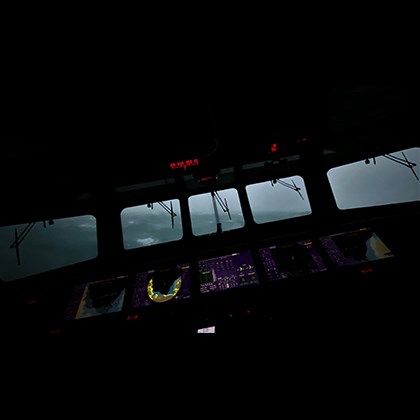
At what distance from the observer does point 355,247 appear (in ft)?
6.79

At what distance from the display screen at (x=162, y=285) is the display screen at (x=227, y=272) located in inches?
6.9

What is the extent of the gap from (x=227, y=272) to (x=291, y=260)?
679 millimetres

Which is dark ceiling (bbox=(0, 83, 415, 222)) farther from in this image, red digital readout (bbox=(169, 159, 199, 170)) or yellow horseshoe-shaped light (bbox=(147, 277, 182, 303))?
yellow horseshoe-shaped light (bbox=(147, 277, 182, 303))

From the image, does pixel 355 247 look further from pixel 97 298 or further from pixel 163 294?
pixel 97 298

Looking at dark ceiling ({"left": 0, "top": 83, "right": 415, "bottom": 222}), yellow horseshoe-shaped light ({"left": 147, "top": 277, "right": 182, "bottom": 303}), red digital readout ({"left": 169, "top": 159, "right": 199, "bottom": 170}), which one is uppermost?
dark ceiling ({"left": 0, "top": 83, "right": 415, "bottom": 222})

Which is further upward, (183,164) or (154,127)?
(154,127)

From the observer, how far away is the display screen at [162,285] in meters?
1.97

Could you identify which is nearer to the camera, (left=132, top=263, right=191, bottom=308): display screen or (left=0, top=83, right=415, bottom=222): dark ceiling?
(left=0, top=83, right=415, bottom=222): dark ceiling

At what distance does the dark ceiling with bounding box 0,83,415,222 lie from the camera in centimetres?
174

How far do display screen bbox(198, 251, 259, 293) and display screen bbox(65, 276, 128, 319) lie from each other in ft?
2.83

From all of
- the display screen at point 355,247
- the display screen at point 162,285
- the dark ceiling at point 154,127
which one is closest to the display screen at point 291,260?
the display screen at point 355,247

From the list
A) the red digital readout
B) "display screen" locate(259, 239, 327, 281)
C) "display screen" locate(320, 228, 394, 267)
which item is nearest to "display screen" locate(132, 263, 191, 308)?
"display screen" locate(259, 239, 327, 281)

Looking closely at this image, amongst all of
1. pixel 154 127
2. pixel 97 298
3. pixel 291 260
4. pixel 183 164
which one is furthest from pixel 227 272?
pixel 154 127

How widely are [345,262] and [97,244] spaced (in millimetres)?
2980
